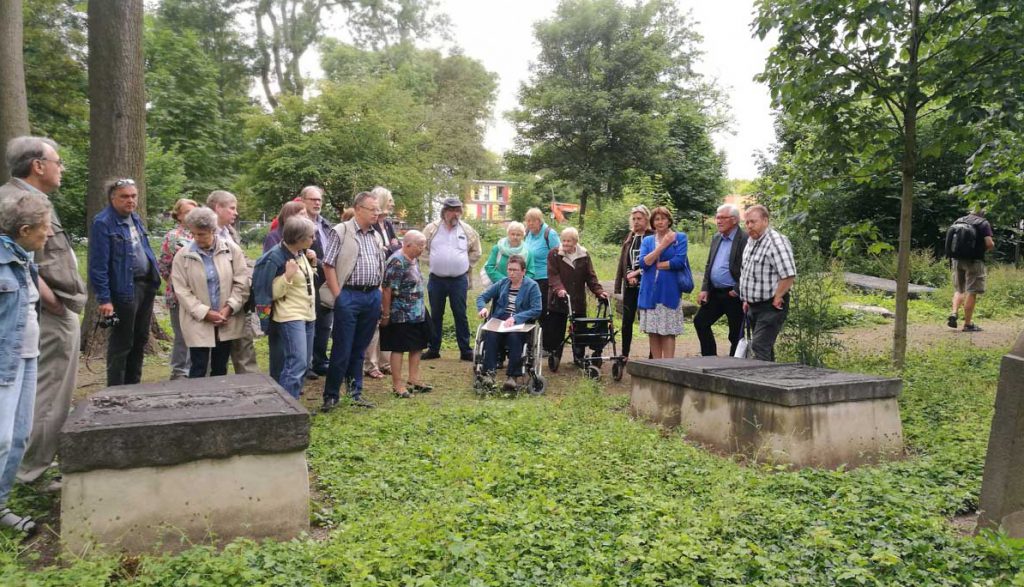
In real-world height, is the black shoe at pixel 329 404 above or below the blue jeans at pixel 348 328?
below

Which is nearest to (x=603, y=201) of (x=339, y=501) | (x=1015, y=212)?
(x=1015, y=212)

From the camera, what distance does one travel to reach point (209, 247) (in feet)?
19.4

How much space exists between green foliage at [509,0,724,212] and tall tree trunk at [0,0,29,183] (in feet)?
81.0

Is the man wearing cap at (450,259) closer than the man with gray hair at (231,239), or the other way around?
the man with gray hair at (231,239)

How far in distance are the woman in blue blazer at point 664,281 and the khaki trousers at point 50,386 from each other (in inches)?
212

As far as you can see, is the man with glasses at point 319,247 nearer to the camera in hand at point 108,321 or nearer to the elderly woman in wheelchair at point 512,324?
the elderly woman in wheelchair at point 512,324

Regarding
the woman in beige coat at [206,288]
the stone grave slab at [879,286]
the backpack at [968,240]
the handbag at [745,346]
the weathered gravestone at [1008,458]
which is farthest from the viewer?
the stone grave slab at [879,286]

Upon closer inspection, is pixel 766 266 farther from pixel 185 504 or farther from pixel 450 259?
pixel 185 504

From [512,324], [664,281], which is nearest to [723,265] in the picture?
[664,281]

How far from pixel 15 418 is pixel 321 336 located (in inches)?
158

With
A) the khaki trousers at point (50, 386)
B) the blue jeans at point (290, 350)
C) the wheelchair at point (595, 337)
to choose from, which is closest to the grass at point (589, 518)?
the blue jeans at point (290, 350)

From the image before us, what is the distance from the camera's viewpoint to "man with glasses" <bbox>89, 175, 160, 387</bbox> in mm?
5430

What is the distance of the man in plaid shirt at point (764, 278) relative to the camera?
6695 millimetres

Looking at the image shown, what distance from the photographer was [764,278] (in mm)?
6773
